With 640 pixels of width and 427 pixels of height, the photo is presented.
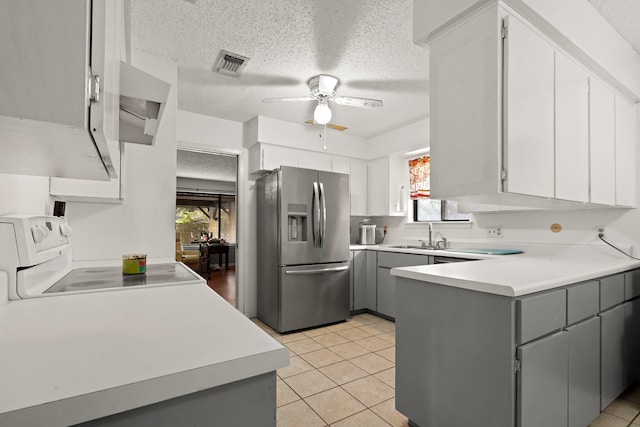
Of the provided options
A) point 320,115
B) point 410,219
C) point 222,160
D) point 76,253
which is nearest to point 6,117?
point 76,253

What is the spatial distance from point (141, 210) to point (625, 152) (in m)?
3.69

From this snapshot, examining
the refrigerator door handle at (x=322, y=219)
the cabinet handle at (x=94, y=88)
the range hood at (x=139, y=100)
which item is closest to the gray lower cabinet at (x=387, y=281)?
the refrigerator door handle at (x=322, y=219)

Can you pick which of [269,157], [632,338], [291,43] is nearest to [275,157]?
[269,157]

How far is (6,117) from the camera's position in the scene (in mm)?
463

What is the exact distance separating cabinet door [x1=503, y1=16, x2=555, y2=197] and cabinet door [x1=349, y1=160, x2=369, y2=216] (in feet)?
9.29

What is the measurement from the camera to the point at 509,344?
1.32m

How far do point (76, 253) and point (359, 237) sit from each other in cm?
340

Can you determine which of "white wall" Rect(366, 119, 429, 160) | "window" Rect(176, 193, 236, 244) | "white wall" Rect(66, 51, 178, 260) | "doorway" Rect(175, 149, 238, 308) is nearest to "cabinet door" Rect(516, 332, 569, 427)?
"white wall" Rect(66, 51, 178, 260)

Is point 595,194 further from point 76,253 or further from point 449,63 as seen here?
point 76,253

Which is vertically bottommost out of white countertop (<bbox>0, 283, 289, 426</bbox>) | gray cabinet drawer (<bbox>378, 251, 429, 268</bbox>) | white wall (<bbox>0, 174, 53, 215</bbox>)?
gray cabinet drawer (<bbox>378, 251, 429, 268</bbox>)

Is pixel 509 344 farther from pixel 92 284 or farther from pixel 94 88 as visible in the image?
pixel 92 284

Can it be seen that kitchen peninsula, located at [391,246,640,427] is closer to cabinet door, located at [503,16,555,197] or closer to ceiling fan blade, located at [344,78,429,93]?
cabinet door, located at [503,16,555,197]

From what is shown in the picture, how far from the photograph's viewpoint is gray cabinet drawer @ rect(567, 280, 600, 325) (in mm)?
1575

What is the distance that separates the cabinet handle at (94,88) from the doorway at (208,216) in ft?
19.2
